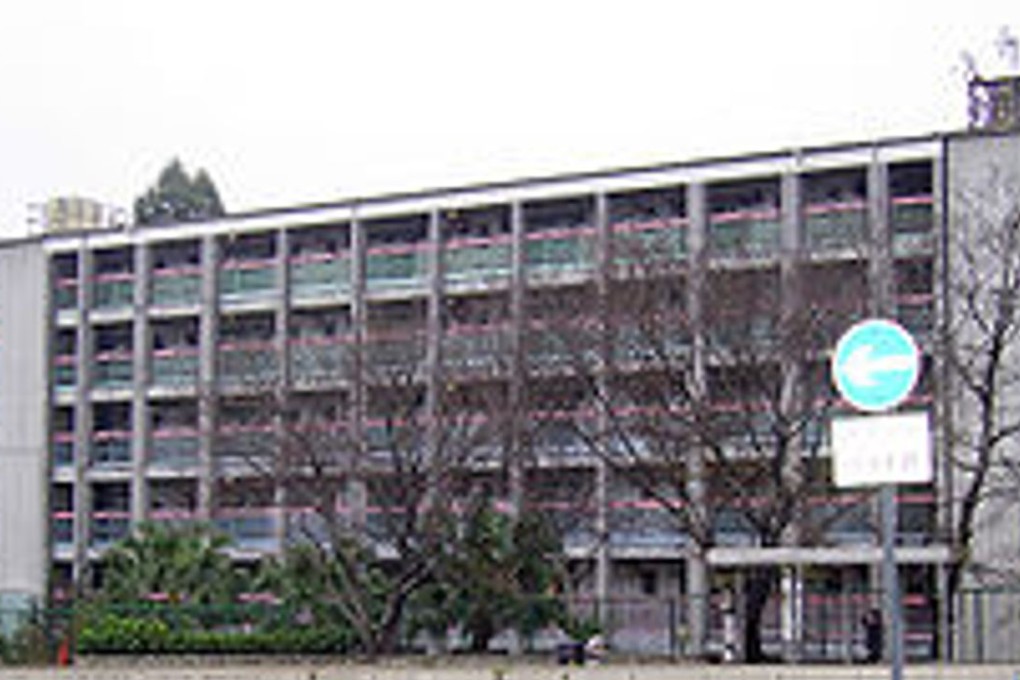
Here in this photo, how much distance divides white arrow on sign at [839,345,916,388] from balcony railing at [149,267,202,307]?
4954cm

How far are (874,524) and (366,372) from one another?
1220 centimetres

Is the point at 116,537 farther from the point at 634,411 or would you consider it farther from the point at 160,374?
the point at 634,411

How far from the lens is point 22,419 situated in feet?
196

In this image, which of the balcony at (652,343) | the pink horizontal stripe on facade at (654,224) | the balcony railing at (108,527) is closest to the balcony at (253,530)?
the balcony railing at (108,527)

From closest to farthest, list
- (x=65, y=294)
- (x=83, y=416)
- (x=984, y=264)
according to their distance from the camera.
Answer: (x=984, y=264)
(x=83, y=416)
(x=65, y=294)

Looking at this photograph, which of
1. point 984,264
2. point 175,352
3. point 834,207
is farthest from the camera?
point 175,352

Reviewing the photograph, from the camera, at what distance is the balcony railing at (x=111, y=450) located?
2276 inches

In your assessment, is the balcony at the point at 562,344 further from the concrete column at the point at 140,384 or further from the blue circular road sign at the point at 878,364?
the concrete column at the point at 140,384

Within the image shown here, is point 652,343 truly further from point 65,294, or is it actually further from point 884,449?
point 65,294

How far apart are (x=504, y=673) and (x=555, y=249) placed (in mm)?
26583

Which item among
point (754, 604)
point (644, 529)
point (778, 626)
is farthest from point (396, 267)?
point (754, 604)

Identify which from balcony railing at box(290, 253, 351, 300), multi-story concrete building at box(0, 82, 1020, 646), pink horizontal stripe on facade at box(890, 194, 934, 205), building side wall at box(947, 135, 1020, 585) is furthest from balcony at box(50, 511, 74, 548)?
building side wall at box(947, 135, 1020, 585)

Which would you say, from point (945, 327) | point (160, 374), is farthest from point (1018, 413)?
point (160, 374)

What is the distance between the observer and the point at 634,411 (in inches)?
1286
